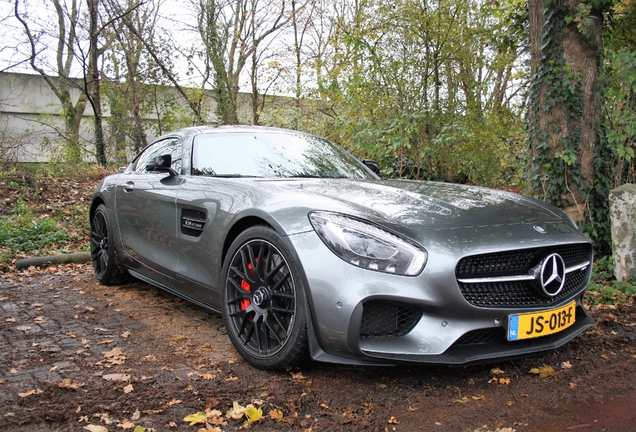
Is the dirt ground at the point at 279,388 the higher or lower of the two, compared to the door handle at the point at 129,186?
lower

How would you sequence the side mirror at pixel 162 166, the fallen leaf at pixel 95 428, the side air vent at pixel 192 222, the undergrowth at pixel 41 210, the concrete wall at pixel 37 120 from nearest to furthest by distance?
the fallen leaf at pixel 95 428
the side air vent at pixel 192 222
the side mirror at pixel 162 166
the undergrowth at pixel 41 210
the concrete wall at pixel 37 120

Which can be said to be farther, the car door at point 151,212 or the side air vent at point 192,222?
the car door at point 151,212

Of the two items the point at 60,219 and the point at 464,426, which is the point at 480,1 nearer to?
the point at 60,219

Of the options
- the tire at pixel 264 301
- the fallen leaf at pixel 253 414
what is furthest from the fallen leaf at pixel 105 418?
the tire at pixel 264 301

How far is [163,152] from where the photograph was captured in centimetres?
504

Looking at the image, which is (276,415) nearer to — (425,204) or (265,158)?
(425,204)

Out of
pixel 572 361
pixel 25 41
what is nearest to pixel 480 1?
pixel 572 361

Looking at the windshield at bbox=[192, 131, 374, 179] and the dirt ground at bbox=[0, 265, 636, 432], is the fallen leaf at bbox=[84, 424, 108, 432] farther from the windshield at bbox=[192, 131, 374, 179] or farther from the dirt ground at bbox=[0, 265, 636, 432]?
the windshield at bbox=[192, 131, 374, 179]

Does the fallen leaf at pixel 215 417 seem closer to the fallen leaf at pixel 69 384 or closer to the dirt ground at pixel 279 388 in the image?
the dirt ground at pixel 279 388

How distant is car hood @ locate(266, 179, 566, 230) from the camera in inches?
116

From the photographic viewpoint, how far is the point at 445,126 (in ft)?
28.2

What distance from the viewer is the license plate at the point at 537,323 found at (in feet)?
9.12

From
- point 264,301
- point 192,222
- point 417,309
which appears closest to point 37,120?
point 192,222

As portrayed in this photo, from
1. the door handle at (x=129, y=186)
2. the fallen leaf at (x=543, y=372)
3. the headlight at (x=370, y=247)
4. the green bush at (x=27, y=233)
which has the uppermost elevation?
the door handle at (x=129, y=186)
